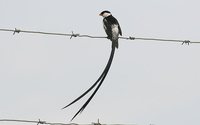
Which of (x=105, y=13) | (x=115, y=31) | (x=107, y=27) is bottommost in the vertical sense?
(x=115, y=31)

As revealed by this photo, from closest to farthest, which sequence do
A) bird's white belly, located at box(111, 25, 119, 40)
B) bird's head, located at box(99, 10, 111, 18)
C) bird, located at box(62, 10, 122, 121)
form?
bird, located at box(62, 10, 122, 121), bird's white belly, located at box(111, 25, 119, 40), bird's head, located at box(99, 10, 111, 18)

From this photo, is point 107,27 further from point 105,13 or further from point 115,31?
point 105,13

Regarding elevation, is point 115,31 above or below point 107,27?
below

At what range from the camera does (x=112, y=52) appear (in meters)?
8.98

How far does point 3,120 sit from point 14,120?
4.9 inches

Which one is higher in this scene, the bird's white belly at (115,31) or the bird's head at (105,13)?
the bird's head at (105,13)

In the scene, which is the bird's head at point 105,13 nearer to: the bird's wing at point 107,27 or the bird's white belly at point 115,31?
the bird's wing at point 107,27

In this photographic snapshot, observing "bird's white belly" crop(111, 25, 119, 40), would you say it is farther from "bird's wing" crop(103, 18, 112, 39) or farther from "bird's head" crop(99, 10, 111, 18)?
"bird's head" crop(99, 10, 111, 18)

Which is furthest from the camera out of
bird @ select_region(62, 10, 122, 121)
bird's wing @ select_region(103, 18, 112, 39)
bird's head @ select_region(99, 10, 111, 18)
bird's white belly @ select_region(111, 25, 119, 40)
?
bird's head @ select_region(99, 10, 111, 18)

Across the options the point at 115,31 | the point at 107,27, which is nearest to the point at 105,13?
the point at 107,27

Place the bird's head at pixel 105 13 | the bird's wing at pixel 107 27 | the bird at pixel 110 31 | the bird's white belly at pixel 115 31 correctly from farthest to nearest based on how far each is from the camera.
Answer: the bird's head at pixel 105 13, the bird's wing at pixel 107 27, the bird's white belly at pixel 115 31, the bird at pixel 110 31

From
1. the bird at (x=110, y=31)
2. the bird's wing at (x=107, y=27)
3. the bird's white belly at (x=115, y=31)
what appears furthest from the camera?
the bird's wing at (x=107, y=27)

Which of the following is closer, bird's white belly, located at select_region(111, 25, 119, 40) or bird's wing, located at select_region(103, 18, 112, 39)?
Answer: bird's white belly, located at select_region(111, 25, 119, 40)

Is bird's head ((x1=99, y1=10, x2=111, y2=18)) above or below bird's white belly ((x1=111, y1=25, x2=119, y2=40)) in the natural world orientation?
above
